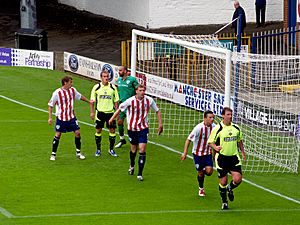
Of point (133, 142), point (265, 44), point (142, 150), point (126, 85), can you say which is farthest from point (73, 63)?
point (142, 150)

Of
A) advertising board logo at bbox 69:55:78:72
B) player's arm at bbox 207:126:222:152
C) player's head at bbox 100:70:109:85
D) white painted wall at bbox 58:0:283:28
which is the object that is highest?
white painted wall at bbox 58:0:283:28

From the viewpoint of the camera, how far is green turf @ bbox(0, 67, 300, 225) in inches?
722

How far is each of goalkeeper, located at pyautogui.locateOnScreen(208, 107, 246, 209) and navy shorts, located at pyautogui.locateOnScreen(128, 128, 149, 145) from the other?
2502 mm

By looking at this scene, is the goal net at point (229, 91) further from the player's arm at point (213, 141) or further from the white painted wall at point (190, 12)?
the white painted wall at point (190, 12)

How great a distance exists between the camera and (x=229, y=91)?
22.1 meters

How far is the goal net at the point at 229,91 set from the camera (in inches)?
930

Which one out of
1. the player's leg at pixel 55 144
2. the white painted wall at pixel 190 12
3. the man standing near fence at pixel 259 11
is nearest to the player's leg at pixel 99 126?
the player's leg at pixel 55 144

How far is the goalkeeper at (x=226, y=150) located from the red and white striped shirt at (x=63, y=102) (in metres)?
4.76

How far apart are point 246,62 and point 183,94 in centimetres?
540

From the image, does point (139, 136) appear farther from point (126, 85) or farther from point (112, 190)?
point (126, 85)

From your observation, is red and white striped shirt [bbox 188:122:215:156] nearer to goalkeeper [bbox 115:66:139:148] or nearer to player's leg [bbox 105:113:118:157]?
player's leg [bbox 105:113:118:157]

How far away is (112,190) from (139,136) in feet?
4.88

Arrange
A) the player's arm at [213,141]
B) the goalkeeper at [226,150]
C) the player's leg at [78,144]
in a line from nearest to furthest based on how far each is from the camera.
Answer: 1. the player's arm at [213,141]
2. the goalkeeper at [226,150]
3. the player's leg at [78,144]

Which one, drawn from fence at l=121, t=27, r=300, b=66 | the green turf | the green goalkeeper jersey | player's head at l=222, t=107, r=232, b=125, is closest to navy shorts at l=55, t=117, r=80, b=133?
the green turf
